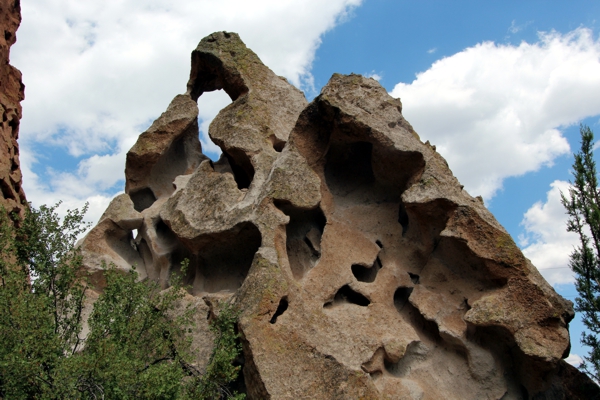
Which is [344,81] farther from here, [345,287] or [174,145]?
[174,145]

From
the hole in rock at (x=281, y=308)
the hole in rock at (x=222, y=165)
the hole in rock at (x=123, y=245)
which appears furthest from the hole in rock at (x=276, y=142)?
the hole in rock at (x=281, y=308)

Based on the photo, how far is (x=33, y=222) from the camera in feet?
24.2

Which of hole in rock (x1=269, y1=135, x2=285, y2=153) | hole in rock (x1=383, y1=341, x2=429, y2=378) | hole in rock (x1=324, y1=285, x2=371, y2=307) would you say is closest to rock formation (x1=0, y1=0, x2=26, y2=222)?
hole in rock (x1=269, y1=135, x2=285, y2=153)

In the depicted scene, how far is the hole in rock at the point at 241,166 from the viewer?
10.2 m

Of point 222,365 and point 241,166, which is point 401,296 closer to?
point 222,365

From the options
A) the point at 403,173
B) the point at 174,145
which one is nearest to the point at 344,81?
the point at 403,173

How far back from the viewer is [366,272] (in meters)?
8.83

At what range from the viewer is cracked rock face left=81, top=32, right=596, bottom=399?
7273 mm

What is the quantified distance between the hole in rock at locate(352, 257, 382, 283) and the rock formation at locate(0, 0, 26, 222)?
5.53 m

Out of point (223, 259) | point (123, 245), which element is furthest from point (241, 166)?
point (123, 245)

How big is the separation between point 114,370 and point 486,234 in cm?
502

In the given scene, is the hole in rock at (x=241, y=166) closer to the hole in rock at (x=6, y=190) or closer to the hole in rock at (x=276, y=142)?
the hole in rock at (x=276, y=142)

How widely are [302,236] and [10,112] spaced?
5735 millimetres

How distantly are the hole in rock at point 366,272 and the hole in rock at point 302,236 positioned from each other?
63 cm
